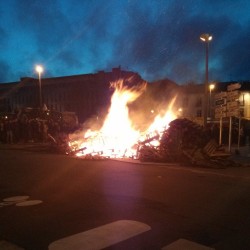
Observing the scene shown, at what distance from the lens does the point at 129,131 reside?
21.4m

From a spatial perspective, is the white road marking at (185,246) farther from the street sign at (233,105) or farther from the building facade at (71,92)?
the building facade at (71,92)

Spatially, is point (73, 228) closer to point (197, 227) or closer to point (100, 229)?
point (100, 229)

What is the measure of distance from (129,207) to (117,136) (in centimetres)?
1352

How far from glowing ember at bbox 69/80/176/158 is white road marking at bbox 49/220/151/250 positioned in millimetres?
11767

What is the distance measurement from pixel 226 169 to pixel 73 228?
9.05m

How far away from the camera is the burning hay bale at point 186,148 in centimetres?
1421

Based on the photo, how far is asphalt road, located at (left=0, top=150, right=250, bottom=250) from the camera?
17.4 feet

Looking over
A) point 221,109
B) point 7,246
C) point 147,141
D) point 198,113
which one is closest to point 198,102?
point 198,113

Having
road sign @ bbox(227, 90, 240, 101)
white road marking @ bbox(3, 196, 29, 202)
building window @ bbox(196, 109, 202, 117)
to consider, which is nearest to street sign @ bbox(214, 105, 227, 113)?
road sign @ bbox(227, 90, 240, 101)

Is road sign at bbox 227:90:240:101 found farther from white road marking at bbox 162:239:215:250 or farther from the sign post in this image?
white road marking at bbox 162:239:215:250

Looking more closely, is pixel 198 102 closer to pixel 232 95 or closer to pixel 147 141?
pixel 147 141

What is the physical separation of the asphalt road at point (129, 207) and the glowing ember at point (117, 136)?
6891mm

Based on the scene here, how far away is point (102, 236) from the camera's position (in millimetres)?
5266

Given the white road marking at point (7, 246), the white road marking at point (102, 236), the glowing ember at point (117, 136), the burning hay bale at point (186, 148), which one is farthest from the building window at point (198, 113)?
the white road marking at point (7, 246)
